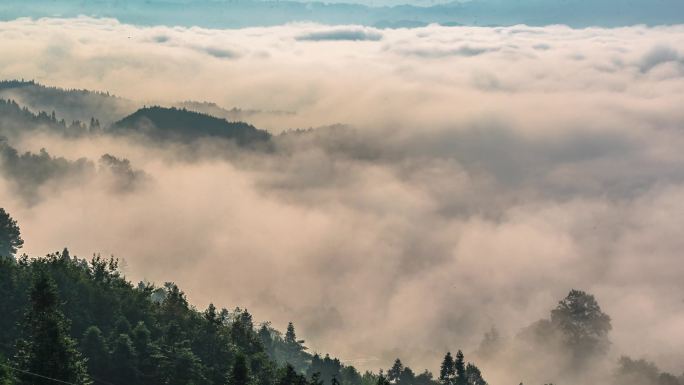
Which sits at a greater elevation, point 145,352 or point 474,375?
point 474,375

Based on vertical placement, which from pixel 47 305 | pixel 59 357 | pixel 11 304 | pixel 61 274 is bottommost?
pixel 59 357

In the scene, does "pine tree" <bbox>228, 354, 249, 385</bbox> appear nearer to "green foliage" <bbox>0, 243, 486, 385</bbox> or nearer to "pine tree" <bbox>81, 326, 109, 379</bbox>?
"green foliage" <bbox>0, 243, 486, 385</bbox>

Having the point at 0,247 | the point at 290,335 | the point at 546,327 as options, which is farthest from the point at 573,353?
the point at 0,247

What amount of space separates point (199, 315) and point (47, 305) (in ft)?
136

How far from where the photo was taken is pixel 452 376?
11175 centimetres

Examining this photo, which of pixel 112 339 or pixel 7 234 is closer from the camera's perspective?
pixel 112 339

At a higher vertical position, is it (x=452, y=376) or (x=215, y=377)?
(x=452, y=376)

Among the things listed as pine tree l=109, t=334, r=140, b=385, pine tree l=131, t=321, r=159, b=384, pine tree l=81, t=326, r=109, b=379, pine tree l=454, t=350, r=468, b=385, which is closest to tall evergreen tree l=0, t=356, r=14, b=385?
pine tree l=131, t=321, r=159, b=384

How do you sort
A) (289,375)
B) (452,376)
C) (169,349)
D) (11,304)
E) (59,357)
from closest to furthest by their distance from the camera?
(59,357), (289,375), (169,349), (11,304), (452,376)

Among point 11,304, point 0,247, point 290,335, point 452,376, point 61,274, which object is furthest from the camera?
point 290,335

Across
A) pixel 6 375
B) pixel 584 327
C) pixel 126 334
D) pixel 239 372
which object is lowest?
pixel 6 375

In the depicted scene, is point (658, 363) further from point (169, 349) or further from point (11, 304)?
point (11, 304)

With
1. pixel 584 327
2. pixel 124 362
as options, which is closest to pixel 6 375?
pixel 124 362

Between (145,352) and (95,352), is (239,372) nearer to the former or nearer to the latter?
(145,352)
